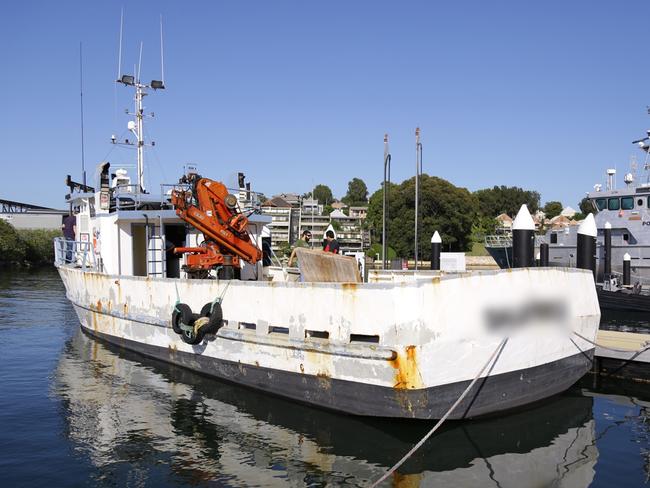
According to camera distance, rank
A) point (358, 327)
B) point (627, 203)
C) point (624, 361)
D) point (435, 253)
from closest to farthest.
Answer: point (358, 327) < point (624, 361) < point (435, 253) < point (627, 203)

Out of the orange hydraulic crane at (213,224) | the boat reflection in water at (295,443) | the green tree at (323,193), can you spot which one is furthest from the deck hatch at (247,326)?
the green tree at (323,193)

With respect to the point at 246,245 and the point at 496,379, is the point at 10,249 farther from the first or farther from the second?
the point at 496,379

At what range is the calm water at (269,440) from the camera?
22.0ft

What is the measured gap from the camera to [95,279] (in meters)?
14.1

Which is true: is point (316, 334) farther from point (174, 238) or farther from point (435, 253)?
point (435, 253)

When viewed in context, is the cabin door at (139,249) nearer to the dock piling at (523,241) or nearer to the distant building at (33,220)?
the dock piling at (523,241)

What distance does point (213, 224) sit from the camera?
38.3 ft

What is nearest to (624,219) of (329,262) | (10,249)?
(329,262)

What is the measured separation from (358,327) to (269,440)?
1985 millimetres

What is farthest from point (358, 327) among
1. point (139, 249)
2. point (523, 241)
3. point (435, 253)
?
point (435, 253)

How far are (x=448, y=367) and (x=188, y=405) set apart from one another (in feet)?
14.7

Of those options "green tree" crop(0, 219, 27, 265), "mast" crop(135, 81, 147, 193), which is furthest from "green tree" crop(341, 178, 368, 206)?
"mast" crop(135, 81, 147, 193)

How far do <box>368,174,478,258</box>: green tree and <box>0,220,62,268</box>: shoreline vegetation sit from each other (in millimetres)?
34828

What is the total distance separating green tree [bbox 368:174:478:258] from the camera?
53.7 m
